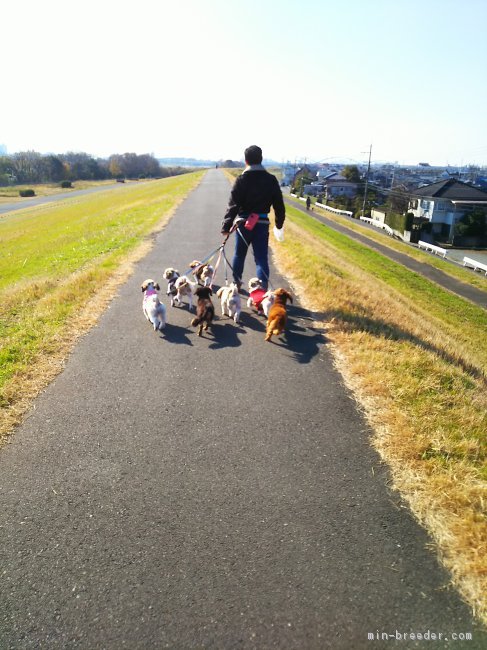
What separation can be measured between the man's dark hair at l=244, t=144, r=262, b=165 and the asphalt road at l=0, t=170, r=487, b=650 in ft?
12.2

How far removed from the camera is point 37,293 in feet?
29.9

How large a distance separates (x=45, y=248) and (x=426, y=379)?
1763 cm

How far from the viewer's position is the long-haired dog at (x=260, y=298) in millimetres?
6637

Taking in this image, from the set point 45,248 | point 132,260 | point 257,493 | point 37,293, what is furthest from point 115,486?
point 45,248

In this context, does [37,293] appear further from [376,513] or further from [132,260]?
[376,513]

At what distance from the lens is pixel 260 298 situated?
686cm

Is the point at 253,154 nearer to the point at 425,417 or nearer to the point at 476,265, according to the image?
the point at 425,417

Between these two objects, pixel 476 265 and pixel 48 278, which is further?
pixel 476 265

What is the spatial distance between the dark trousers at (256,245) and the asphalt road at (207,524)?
2.85m

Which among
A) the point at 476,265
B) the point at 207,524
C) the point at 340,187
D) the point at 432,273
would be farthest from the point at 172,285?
the point at 340,187

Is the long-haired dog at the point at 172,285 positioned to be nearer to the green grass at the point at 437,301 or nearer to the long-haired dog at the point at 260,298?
the long-haired dog at the point at 260,298

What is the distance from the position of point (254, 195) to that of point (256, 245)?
2.82 ft

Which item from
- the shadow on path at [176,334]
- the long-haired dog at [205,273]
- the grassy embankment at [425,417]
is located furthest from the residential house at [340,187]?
the shadow on path at [176,334]

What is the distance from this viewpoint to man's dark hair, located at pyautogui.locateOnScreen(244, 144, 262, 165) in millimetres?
6648
